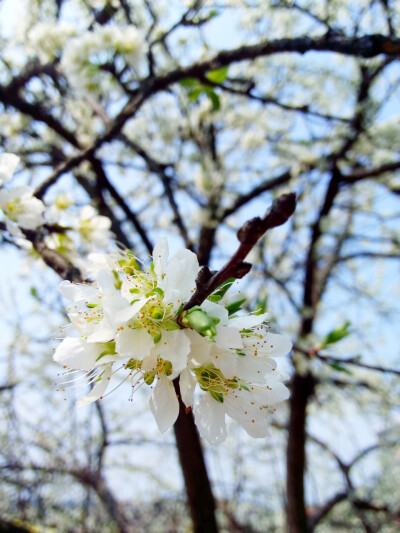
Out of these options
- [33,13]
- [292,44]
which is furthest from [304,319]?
[33,13]

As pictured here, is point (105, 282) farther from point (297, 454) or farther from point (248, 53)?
point (297, 454)

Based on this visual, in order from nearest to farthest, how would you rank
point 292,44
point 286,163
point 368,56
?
point 368,56, point 292,44, point 286,163

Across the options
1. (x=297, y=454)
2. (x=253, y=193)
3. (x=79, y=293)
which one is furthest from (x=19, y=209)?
(x=297, y=454)

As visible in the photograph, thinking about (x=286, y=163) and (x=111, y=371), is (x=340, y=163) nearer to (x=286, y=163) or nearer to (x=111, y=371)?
(x=286, y=163)

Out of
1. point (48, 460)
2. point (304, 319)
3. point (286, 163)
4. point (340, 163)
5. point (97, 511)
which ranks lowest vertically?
point (97, 511)

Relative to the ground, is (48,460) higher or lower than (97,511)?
higher

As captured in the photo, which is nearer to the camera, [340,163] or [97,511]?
[340,163]
